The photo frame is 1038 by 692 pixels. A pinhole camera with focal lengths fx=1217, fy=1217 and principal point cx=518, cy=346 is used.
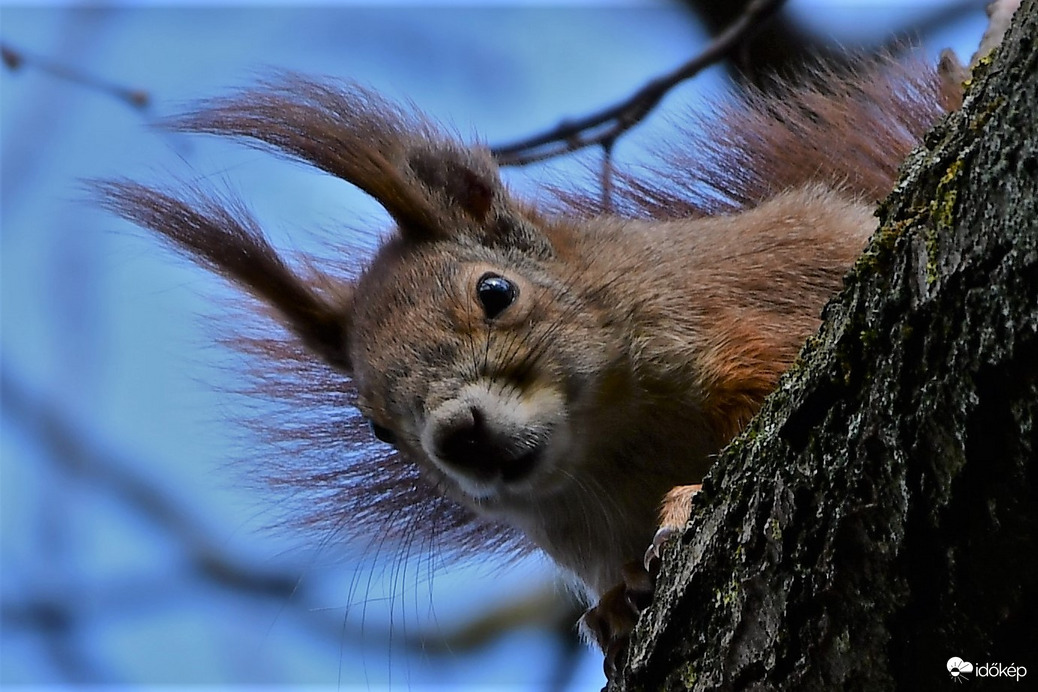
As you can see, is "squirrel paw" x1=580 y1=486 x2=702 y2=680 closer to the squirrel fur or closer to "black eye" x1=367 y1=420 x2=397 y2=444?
the squirrel fur

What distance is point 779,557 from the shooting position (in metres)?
1.62

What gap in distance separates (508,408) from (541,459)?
116 mm

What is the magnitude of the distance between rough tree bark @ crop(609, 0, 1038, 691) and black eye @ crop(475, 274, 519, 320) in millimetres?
834

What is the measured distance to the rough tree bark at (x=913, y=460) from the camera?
136 centimetres

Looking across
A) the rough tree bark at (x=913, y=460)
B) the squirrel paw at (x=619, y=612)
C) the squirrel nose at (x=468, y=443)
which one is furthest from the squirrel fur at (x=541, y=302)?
the rough tree bark at (x=913, y=460)

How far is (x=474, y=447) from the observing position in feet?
7.29

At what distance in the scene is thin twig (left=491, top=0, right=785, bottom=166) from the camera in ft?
10.3

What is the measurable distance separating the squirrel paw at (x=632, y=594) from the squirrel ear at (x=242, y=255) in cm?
90

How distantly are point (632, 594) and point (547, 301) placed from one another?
0.66m

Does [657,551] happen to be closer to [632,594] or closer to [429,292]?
[632,594]

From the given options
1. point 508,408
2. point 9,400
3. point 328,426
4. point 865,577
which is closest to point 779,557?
point 865,577

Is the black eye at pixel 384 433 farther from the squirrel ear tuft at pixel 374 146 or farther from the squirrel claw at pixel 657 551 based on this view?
the squirrel claw at pixel 657 551

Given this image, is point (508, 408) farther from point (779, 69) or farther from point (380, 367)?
point (779, 69)

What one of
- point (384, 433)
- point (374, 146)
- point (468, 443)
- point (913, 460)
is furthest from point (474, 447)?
point (913, 460)
